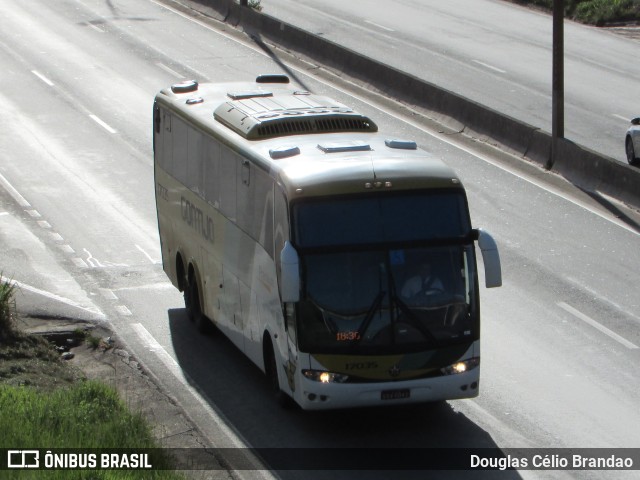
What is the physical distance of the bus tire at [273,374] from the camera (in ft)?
45.8

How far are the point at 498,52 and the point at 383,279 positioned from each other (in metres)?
28.5

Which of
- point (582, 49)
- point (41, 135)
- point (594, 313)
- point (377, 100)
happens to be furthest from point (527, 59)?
point (594, 313)

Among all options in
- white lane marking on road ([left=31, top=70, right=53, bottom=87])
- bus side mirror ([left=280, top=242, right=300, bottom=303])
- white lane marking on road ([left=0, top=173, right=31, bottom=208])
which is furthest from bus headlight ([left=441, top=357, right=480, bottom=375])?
white lane marking on road ([left=31, top=70, right=53, bottom=87])

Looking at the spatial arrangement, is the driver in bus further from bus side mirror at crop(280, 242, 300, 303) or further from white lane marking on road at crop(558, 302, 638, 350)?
white lane marking on road at crop(558, 302, 638, 350)

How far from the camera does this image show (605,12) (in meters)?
46.7

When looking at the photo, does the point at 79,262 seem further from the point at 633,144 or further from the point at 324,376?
the point at 633,144

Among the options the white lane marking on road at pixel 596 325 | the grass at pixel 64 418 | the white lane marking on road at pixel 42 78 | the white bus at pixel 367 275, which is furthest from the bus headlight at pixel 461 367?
the white lane marking on road at pixel 42 78

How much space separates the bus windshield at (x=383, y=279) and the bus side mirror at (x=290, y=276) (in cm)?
23

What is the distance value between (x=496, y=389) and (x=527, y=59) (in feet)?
84.8

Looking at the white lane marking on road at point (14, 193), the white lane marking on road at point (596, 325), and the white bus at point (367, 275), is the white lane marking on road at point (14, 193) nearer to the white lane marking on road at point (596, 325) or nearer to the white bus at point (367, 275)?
the white bus at point (367, 275)

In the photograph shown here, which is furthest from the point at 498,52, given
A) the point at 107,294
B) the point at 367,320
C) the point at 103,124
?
the point at 367,320

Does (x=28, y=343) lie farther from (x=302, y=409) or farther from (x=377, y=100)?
(x=377, y=100)

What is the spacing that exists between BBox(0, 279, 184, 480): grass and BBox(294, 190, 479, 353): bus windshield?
208 centimetres

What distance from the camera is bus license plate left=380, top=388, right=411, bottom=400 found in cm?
1277
